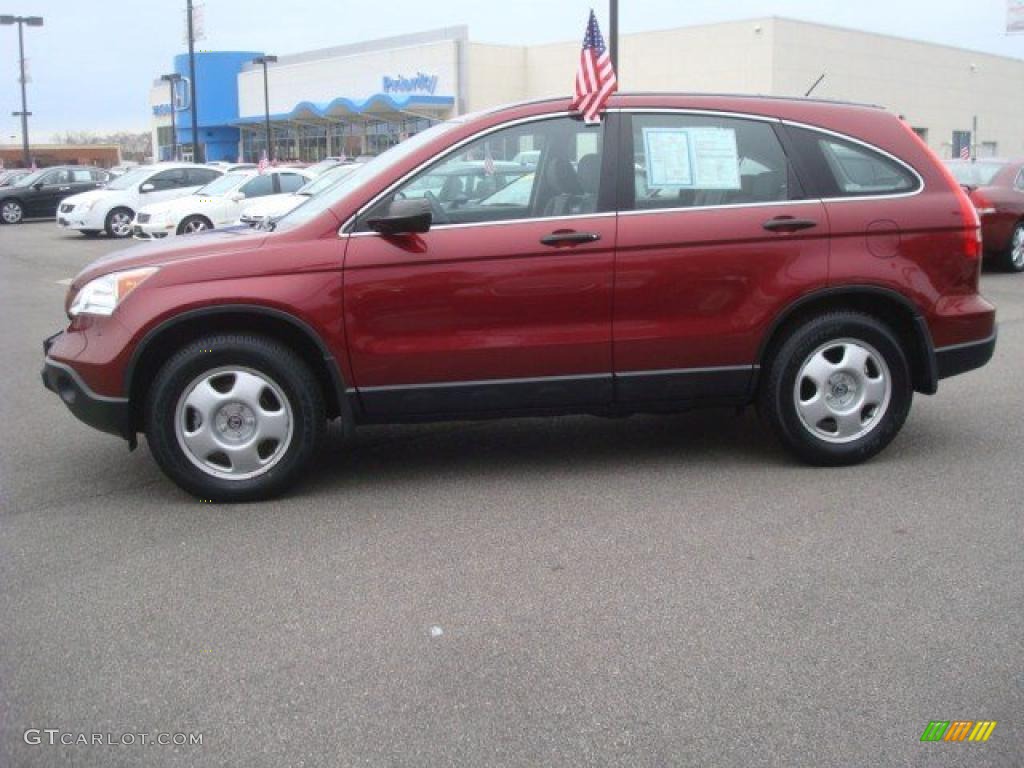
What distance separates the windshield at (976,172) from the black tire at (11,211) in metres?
25.0

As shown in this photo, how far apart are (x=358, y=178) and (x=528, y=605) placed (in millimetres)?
2470

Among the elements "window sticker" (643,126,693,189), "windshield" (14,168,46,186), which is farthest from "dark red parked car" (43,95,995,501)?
"windshield" (14,168,46,186)

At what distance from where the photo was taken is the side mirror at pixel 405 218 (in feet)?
16.4

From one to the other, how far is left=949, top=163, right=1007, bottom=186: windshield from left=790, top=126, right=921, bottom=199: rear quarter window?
31.1ft

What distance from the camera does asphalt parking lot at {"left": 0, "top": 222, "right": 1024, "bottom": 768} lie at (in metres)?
3.15

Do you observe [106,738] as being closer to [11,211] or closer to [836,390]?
[836,390]

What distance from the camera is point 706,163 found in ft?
17.7

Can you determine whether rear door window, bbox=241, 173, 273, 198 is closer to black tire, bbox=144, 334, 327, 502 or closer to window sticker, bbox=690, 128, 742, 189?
black tire, bbox=144, 334, 327, 502

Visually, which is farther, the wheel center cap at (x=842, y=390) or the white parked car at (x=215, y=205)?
the white parked car at (x=215, y=205)

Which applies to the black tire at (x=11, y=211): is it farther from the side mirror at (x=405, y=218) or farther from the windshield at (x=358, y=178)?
the side mirror at (x=405, y=218)

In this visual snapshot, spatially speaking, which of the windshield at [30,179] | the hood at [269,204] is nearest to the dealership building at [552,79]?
the windshield at [30,179]

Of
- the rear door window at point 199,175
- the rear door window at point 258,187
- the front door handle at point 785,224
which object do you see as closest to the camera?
the front door handle at point 785,224

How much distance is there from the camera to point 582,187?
531 cm

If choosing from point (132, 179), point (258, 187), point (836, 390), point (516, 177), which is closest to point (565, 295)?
point (516, 177)
